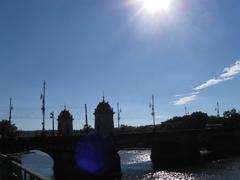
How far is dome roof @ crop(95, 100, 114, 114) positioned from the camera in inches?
3489

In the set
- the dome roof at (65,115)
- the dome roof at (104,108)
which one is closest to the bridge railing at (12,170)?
the dome roof at (104,108)

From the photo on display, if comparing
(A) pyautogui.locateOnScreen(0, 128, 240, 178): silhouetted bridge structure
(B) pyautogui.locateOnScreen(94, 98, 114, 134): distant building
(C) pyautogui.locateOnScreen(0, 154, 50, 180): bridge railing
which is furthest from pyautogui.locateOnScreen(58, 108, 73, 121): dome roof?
(C) pyautogui.locateOnScreen(0, 154, 50, 180): bridge railing

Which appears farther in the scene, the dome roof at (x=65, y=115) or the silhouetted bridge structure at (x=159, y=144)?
the dome roof at (x=65, y=115)

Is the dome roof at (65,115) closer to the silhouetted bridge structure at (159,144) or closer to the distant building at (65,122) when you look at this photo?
the distant building at (65,122)

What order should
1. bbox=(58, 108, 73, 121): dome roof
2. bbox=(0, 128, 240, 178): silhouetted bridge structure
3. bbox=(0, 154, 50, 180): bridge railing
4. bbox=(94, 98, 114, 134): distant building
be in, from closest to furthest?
1. bbox=(0, 154, 50, 180): bridge railing
2. bbox=(0, 128, 240, 178): silhouetted bridge structure
3. bbox=(94, 98, 114, 134): distant building
4. bbox=(58, 108, 73, 121): dome roof

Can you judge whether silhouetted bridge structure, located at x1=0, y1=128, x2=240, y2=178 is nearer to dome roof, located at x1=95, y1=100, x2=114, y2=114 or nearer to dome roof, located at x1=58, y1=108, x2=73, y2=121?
dome roof, located at x1=95, y1=100, x2=114, y2=114

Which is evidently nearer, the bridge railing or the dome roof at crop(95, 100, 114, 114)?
the bridge railing

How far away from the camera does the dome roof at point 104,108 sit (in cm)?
8862

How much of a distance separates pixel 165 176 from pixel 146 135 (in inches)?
830

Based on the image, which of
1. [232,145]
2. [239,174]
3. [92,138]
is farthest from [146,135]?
[232,145]

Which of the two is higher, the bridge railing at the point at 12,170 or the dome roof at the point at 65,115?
the dome roof at the point at 65,115

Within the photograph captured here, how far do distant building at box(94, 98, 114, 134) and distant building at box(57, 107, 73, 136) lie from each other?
8.18 metres

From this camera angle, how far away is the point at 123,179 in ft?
193

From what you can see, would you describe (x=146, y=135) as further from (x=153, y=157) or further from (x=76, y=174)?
(x=76, y=174)
